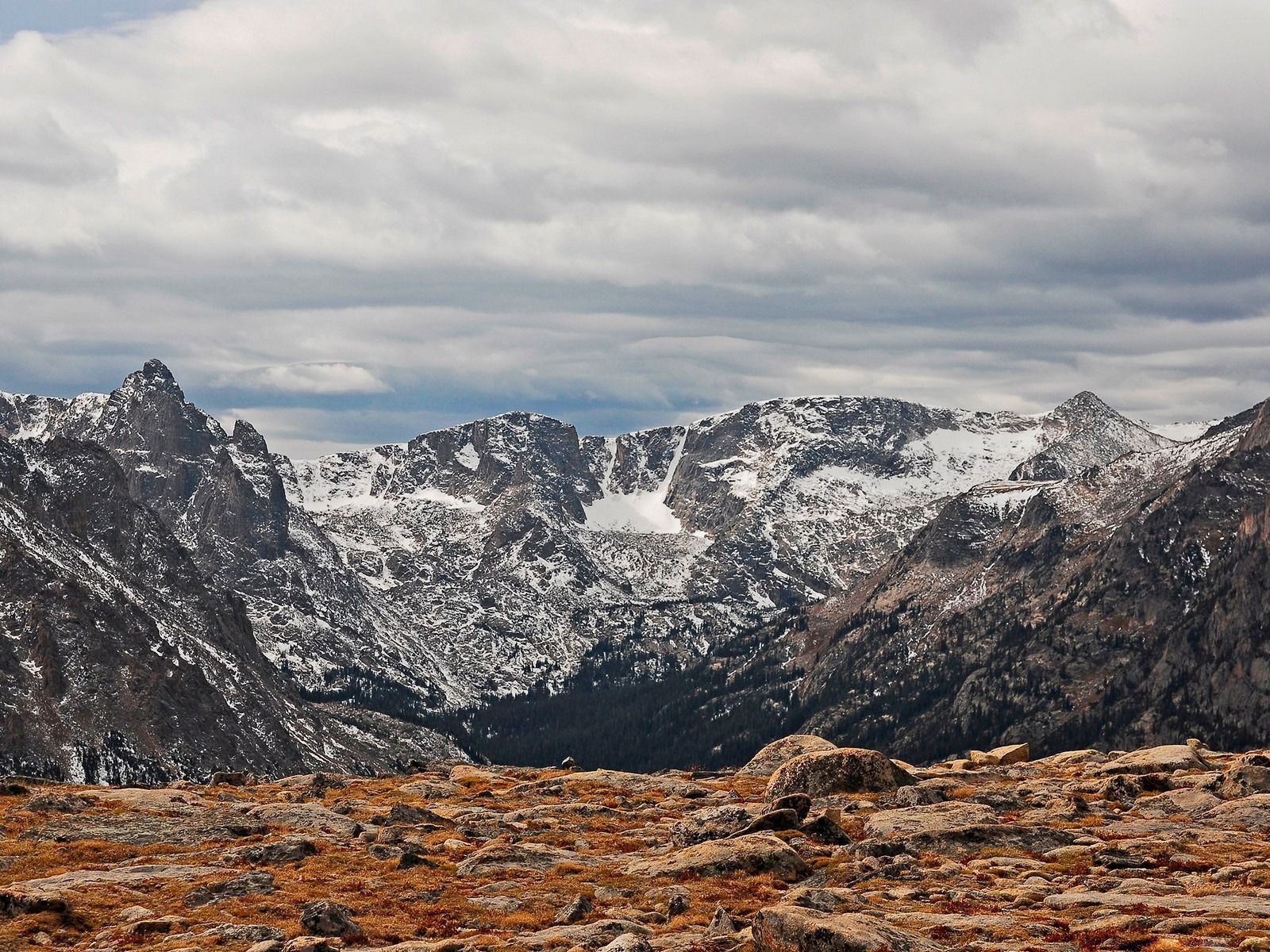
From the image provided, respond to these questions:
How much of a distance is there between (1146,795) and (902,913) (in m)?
35.8

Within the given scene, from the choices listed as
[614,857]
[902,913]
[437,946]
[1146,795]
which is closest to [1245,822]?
[1146,795]

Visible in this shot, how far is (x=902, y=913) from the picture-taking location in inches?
1820

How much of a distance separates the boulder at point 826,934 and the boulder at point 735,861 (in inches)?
595

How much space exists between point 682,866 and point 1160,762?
48878mm

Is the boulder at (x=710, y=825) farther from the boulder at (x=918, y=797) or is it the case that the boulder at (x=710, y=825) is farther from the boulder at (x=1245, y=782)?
the boulder at (x=1245, y=782)

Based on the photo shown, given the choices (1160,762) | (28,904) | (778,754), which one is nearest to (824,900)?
(28,904)

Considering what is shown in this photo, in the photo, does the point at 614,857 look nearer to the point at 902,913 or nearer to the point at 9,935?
the point at 902,913

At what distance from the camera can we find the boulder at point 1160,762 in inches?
3452

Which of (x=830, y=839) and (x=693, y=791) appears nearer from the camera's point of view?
(x=830, y=839)

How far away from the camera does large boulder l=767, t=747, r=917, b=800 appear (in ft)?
253

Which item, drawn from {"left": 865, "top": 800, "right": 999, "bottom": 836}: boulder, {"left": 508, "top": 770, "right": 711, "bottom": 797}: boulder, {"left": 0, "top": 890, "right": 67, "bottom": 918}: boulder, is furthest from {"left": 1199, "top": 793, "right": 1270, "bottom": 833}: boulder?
{"left": 0, "top": 890, "right": 67, "bottom": 918}: boulder

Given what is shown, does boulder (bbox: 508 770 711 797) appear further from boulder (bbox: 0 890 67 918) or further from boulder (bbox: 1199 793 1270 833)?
boulder (bbox: 0 890 67 918)

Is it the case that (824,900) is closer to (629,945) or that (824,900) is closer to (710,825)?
(629,945)

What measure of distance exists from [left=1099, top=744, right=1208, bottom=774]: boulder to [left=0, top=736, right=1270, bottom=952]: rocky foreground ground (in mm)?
354
